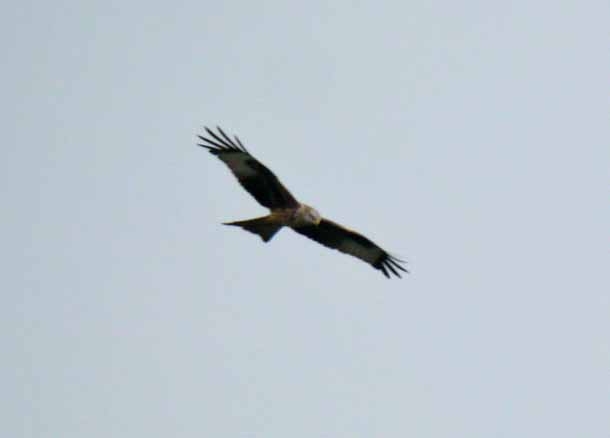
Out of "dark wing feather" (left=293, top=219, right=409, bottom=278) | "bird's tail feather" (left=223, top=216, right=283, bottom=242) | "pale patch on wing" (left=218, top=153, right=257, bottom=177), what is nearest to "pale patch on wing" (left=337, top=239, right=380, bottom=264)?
"dark wing feather" (left=293, top=219, right=409, bottom=278)

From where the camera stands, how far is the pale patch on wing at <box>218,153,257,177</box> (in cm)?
2352

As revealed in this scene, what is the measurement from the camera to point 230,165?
23.7m

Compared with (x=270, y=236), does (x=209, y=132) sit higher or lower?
higher

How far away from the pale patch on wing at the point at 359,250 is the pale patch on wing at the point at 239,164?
2990mm

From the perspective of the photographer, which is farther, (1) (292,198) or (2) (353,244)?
(2) (353,244)

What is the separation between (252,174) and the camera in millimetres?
23625

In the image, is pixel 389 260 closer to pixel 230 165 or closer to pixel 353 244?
pixel 353 244

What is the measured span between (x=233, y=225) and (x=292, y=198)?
1143mm

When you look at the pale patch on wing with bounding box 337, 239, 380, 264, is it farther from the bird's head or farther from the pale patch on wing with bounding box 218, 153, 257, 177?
the pale patch on wing with bounding box 218, 153, 257, 177

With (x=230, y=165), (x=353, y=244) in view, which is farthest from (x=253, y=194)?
(x=353, y=244)

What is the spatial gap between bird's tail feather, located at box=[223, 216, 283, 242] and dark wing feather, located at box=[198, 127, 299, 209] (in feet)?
1.09

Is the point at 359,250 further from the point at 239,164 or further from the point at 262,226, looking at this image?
the point at 239,164

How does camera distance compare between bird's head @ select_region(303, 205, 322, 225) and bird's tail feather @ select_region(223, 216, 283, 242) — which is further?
bird's head @ select_region(303, 205, 322, 225)

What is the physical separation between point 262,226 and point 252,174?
0.88 meters
